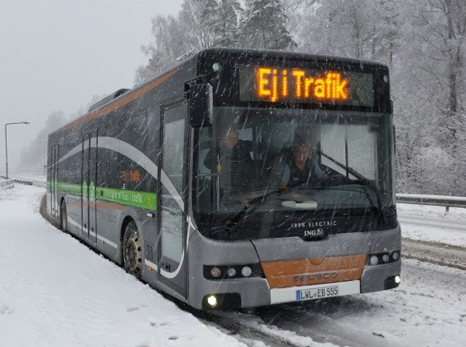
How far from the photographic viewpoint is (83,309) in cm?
616

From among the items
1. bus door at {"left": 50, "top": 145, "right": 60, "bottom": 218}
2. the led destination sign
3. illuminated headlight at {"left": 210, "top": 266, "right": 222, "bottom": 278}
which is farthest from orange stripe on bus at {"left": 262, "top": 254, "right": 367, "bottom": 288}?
bus door at {"left": 50, "top": 145, "right": 60, "bottom": 218}

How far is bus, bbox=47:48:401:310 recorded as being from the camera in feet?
18.0

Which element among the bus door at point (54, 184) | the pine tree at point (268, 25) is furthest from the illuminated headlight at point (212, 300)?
the pine tree at point (268, 25)

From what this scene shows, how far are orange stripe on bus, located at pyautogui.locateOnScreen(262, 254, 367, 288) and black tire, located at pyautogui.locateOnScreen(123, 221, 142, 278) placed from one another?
2724mm

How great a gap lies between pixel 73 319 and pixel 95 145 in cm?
544

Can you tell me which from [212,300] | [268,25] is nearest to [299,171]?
[212,300]

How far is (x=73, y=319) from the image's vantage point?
5734 millimetres

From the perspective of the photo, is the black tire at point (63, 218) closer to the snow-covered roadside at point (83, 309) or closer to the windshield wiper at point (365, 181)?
the snow-covered roadside at point (83, 309)

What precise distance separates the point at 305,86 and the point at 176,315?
2989 mm

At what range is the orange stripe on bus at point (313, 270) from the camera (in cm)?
555

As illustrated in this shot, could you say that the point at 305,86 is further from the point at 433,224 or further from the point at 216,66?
the point at 433,224

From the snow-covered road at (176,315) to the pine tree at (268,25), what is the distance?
1061 inches

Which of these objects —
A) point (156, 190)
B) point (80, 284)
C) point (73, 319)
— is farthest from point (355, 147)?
point (80, 284)

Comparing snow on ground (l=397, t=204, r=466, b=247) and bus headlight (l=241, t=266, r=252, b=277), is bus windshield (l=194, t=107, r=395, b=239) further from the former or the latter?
snow on ground (l=397, t=204, r=466, b=247)
